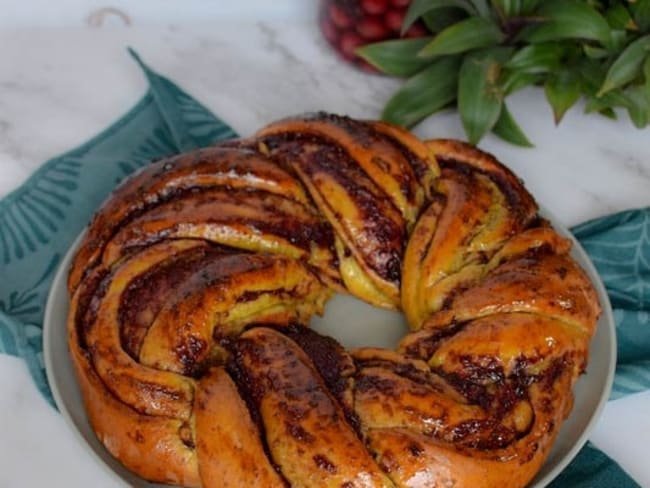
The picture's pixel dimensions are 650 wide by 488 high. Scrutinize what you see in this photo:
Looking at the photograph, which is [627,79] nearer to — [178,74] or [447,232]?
[447,232]

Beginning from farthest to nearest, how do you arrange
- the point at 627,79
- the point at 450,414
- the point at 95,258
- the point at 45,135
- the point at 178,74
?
the point at 178,74 → the point at 45,135 → the point at 627,79 → the point at 95,258 → the point at 450,414

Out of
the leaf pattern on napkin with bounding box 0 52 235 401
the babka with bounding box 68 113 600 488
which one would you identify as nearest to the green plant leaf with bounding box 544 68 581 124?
the babka with bounding box 68 113 600 488

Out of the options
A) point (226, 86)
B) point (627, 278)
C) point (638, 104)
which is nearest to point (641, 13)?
point (638, 104)

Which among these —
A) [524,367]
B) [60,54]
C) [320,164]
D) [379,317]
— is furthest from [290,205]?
[60,54]

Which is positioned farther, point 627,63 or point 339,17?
point 339,17

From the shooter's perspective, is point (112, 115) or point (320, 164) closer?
point (320, 164)

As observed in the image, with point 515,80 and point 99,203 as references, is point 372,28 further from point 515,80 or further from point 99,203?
point 99,203
